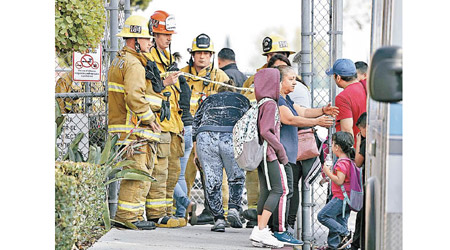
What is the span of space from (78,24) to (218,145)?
1.83 metres

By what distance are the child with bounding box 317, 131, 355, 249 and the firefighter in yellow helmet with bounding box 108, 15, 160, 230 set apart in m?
1.77

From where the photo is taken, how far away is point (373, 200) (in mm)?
4164

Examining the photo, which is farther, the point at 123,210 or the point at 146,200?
the point at 146,200

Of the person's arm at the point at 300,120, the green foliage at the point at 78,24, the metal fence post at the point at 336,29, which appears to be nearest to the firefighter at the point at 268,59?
the metal fence post at the point at 336,29

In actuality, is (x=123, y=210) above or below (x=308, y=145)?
below

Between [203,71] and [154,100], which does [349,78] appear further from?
[203,71]

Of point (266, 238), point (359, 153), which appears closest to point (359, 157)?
point (359, 153)

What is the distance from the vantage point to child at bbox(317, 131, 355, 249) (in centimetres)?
751

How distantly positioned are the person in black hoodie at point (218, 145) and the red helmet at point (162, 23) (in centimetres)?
93

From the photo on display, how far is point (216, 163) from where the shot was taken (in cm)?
826

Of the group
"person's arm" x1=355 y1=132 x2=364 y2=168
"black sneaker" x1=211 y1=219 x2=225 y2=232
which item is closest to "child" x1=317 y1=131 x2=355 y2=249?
"person's arm" x1=355 y1=132 x2=364 y2=168
